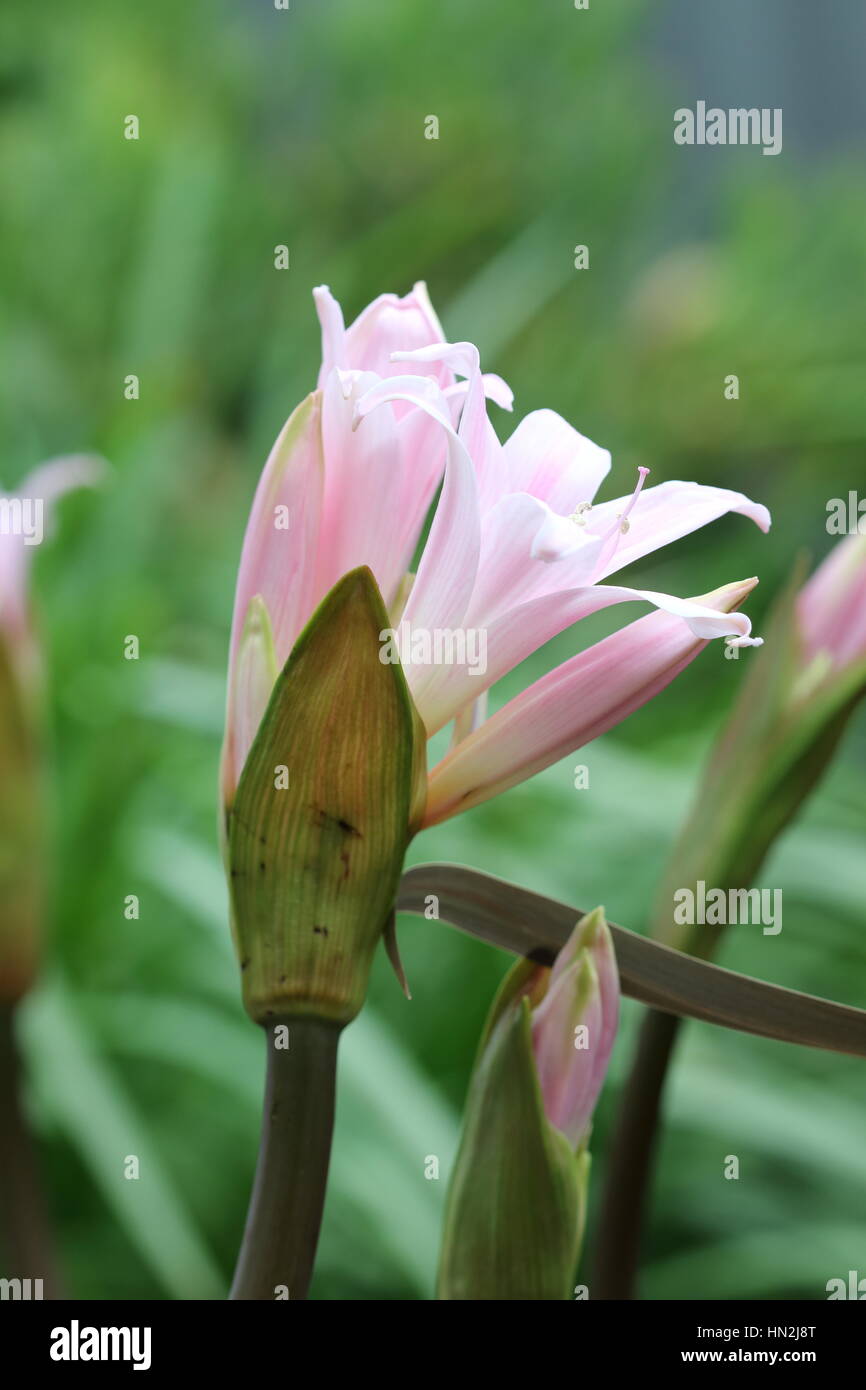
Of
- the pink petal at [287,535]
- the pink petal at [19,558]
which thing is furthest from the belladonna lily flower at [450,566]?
the pink petal at [19,558]

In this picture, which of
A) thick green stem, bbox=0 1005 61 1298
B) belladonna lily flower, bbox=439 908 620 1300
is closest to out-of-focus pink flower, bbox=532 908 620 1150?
belladonna lily flower, bbox=439 908 620 1300

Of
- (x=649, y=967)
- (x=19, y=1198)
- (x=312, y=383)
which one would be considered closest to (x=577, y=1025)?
(x=649, y=967)

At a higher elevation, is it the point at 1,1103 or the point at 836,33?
the point at 836,33


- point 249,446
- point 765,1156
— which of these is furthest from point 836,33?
point 765,1156

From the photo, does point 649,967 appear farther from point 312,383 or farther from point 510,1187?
point 312,383

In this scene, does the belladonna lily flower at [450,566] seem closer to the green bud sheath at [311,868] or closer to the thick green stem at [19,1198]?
the green bud sheath at [311,868]

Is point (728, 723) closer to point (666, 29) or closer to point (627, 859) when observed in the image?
point (627, 859)

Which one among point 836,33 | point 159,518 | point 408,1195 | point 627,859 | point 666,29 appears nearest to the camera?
point 408,1195
